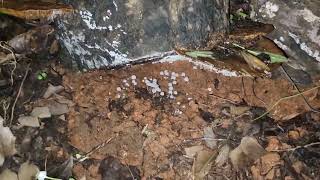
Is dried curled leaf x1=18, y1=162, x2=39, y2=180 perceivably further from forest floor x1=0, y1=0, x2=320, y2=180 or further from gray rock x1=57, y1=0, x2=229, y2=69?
gray rock x1=57, y1=0, x2=229, y2=69

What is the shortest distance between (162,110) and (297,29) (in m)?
0.85

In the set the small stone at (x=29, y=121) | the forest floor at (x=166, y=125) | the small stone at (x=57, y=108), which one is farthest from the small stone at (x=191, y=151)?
the small stone at (x=29, y=121)

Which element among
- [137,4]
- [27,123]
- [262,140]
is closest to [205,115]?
[262,140]

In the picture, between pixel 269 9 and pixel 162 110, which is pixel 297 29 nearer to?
pixel 269 9

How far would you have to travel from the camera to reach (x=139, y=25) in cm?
211

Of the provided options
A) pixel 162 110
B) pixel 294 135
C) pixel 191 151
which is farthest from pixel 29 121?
pixel 294 135

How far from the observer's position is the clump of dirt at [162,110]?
220 centimetres

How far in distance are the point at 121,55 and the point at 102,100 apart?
0.26 meters

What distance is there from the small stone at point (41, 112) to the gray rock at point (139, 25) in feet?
1.24

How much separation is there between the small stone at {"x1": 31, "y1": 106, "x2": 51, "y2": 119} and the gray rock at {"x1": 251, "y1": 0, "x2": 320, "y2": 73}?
1.27 metres

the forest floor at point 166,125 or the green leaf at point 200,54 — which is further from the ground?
the green leaf at point 200,54

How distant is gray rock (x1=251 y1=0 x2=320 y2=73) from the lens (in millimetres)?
2344

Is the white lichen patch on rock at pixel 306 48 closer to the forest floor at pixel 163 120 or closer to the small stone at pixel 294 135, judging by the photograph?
the forest floor at pixel 163 120

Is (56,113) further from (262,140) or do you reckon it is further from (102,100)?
(262,140)
